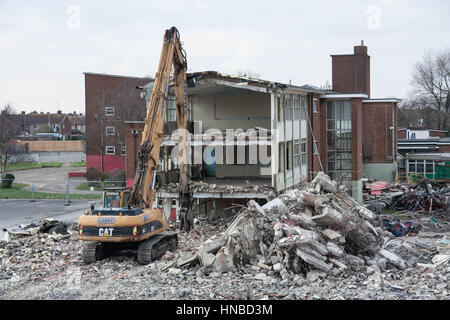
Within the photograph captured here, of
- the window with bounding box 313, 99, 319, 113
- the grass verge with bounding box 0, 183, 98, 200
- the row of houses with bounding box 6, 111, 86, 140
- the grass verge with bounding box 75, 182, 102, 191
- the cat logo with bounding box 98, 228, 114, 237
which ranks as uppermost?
the row of houses with bounding box 6, 111, 86, 140

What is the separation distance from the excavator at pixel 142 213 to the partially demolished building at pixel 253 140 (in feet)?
4.36

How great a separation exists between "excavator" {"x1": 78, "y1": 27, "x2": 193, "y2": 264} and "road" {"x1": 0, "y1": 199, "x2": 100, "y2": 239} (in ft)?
40.0

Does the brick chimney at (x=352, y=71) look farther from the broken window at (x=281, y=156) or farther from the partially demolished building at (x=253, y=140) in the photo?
the broken window at (x=281, y=156)

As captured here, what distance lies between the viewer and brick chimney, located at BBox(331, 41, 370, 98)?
42.7 meters

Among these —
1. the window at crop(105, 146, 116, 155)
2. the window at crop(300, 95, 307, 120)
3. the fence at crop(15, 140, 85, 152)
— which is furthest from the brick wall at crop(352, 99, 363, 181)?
the fence at crop(15, 140, 85, 152)

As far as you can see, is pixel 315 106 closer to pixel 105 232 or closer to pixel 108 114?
pixel 105 232

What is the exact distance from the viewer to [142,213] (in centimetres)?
1580

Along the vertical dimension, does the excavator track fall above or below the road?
above

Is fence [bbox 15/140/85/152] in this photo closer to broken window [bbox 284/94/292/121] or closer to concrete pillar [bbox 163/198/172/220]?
concrete pillar [bbox 163/198/172/220]

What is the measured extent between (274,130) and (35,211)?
17801mm

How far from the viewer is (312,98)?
30844 millimetres

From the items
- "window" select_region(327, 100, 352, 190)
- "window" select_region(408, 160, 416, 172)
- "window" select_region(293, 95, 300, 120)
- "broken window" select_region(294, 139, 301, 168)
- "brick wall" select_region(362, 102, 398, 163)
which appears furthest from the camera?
"window" select_region(408, 160, 416, 172)

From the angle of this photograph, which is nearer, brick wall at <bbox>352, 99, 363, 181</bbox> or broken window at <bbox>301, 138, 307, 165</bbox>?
broken window at <bbox>301, 138, 307, 165</bbox>

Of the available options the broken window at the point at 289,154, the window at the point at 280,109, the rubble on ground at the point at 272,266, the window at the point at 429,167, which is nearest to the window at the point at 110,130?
the window at the point at 429,167
